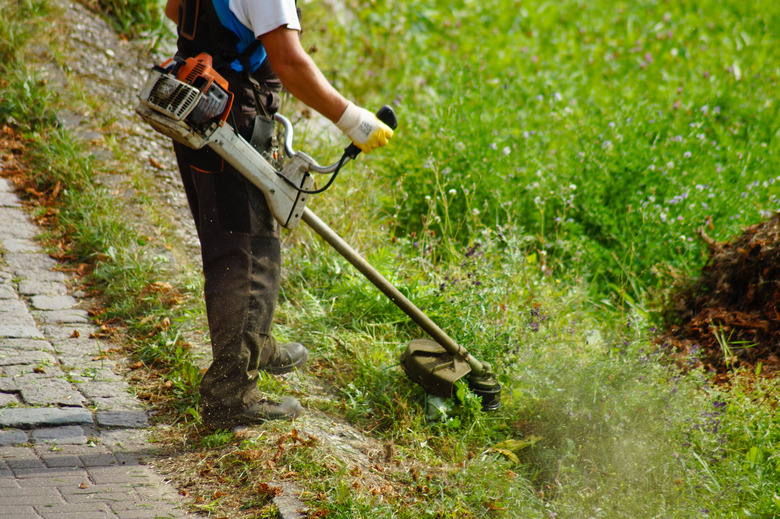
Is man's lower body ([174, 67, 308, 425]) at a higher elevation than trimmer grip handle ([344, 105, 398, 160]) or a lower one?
lower

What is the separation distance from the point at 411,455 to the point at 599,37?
654cm

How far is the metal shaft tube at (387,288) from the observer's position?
2846 millimetres

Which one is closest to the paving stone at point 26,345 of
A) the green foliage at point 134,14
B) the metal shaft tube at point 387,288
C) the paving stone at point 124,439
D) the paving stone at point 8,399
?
the paving stone at point 8,399

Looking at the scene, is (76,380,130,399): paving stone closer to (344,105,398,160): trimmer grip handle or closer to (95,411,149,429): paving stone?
(95,411,149,429): paving stone

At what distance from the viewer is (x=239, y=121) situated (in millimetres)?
2779

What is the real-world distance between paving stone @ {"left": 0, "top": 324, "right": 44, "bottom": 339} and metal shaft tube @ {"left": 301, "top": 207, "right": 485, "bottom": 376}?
1621mm

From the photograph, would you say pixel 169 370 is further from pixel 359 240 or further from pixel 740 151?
pixel 740 151

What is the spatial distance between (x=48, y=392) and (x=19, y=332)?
0.56 meters

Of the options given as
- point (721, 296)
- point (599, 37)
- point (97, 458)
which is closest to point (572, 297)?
point (721, 296)

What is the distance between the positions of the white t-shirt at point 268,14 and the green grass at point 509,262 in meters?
1.62

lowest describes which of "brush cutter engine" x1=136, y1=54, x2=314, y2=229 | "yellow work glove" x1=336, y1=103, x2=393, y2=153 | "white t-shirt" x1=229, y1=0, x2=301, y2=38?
"brush cutter engine" x1=136, y1=54, x2=314, y2=229

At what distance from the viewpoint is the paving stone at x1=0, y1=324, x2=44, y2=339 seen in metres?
3.52

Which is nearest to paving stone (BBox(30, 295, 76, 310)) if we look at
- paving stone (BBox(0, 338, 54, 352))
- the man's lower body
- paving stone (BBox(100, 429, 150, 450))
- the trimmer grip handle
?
paving stone (BBox(0, 338, 54, 352))

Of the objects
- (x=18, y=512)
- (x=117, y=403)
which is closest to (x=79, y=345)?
(x=117, y=403)
